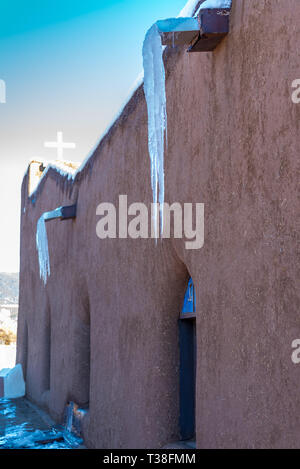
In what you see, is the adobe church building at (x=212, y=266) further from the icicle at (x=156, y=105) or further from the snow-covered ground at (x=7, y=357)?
the snow-covered ground at (x=7, y=357)

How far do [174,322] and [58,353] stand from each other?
15.0ft

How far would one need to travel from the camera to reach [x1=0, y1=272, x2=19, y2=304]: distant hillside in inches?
2965

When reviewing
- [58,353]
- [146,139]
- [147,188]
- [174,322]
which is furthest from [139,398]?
[58,353]

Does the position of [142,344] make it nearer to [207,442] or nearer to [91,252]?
[207,442]

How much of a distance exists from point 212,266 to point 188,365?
4.76 feet

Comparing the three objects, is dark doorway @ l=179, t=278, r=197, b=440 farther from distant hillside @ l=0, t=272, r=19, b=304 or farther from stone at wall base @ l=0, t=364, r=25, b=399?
distant hillside @ l=0, t=272, r=19, b=304

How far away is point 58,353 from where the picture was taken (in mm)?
9406

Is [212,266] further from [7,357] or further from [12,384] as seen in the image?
[7,357]

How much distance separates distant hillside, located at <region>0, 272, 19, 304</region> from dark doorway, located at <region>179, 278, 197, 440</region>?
69.2m

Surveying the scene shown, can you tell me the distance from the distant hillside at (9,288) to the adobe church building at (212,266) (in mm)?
67747

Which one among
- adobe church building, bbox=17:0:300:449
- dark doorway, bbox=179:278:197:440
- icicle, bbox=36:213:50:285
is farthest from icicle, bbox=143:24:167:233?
icicle, bbox=36:213:50:285

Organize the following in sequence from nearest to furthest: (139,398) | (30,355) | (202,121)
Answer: (202,121) → (139,398) → (30,355)

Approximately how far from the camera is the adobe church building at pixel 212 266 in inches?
128

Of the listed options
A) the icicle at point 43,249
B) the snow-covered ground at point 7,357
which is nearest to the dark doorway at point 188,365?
the icicle at point 43,249
